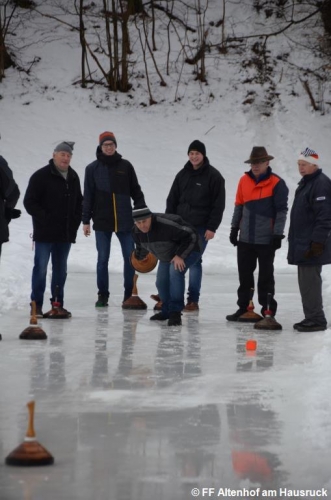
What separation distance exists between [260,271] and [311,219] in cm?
106

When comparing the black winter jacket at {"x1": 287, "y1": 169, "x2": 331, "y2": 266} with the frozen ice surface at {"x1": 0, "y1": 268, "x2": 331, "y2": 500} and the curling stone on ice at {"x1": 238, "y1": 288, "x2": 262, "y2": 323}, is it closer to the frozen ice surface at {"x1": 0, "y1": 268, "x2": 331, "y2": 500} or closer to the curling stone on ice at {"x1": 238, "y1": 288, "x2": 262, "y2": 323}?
the frozen ice surface at {"x1": 0, "y1": 268, "x2": 331, "y2": 500}

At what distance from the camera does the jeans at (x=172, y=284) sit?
32.5 ft

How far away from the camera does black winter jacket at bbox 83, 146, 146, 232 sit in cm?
1127

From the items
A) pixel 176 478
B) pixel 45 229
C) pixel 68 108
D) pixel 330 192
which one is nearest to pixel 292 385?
pixel 176 478

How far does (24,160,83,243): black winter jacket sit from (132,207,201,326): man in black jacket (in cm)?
89

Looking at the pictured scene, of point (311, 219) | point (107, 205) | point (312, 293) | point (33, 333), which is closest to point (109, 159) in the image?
point (107, 205)

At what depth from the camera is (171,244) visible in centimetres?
980

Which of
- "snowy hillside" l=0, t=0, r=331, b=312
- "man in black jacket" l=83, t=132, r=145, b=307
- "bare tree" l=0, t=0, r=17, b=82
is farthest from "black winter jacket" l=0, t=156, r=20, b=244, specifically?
"bare tree" l=0, t=0, r=17, b=82

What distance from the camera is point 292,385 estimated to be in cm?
681

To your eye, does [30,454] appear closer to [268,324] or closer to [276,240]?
[268,324]

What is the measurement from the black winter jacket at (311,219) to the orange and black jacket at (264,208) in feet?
1.61

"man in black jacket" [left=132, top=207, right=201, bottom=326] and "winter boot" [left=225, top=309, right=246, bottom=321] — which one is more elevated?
"man in black jacket" [left=132, top=207, right=201, bottom=326]

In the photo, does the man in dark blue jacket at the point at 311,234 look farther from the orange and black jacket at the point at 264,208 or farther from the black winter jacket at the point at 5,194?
the black winter jacket at the point at 5,194

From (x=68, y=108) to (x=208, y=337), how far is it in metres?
18.3
